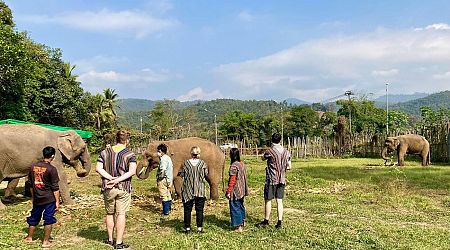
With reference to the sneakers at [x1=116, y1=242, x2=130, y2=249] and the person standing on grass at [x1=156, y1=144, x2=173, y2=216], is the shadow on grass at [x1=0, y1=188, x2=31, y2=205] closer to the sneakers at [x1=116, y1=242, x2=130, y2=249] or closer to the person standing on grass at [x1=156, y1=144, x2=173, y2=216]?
the person standing on grass at [x1=156, y1=144, x2=173, y2=216]

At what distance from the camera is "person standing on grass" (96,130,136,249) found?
744cm

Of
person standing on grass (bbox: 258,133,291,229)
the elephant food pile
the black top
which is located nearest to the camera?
the black top

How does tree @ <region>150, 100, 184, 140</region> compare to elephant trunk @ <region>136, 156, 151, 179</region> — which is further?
tree @ <region>150, 100, 184, 140</region>

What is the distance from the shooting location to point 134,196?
44.9 ft

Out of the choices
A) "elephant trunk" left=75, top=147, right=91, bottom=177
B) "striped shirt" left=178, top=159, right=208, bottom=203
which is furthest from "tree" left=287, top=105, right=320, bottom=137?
"striped shirt" left=178, top=159, right=208, bottom=203

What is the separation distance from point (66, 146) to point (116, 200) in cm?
584

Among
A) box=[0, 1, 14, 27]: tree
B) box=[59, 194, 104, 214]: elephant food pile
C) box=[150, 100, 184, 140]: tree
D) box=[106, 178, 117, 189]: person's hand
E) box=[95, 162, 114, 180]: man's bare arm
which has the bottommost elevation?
box=[59, 194, 104, 214]: elephant food pile

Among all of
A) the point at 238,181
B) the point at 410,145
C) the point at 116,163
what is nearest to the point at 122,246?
the point at 116,163

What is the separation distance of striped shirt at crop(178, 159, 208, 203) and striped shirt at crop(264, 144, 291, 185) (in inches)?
56.1

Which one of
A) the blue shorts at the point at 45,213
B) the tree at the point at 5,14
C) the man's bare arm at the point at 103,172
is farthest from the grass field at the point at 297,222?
the tree at the point at 5,14

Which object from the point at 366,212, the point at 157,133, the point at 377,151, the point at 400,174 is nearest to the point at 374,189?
the point at 366,212

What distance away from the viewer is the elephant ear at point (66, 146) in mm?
12523

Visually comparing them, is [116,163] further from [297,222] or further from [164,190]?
[297,222]

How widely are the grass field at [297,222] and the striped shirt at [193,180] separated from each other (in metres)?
0.81
